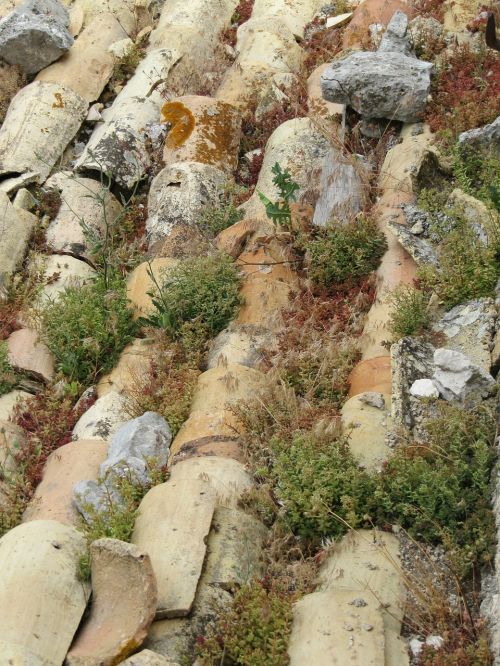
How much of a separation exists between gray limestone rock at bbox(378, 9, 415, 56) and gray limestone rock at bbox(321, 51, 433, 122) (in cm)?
66

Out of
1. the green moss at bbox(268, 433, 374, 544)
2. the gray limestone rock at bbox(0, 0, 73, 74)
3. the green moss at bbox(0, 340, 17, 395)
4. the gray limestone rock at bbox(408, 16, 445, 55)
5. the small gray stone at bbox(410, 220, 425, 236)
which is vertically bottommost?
the gray limestone rock at bbox(408, 16, 445, 55)

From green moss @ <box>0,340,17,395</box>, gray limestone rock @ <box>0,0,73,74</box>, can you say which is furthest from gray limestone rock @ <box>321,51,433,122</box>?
green moss @ <box>0,340,17,395</box>

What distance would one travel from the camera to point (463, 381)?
6102 mm

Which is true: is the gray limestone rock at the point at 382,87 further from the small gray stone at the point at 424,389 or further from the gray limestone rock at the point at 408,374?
the small gray stone at the point at 424,389

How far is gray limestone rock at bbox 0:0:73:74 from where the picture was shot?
11898mm

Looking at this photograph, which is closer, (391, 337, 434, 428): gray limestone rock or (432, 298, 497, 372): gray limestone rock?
(391, 337, 434, 428): gray limestone rock

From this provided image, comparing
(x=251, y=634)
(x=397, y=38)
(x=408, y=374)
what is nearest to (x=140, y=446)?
(x=408, y=374)

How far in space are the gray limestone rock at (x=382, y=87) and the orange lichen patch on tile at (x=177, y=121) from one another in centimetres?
161

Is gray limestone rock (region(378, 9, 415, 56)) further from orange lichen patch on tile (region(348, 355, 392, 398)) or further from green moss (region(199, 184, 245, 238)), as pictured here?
orange lichen patch on tile (region(348, 355, 392, 398))

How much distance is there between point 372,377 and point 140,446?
178 cm

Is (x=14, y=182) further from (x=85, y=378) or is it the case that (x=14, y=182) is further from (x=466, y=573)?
(x=466, y=573)

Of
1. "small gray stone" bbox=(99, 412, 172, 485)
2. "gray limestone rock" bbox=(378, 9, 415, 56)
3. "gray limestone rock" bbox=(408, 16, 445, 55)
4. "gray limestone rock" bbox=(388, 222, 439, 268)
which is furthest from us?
"gray limestone rock" bbox=(408, 16, 445, 55)

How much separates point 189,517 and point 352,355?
2232 millimetres

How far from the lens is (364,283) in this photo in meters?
8.06
